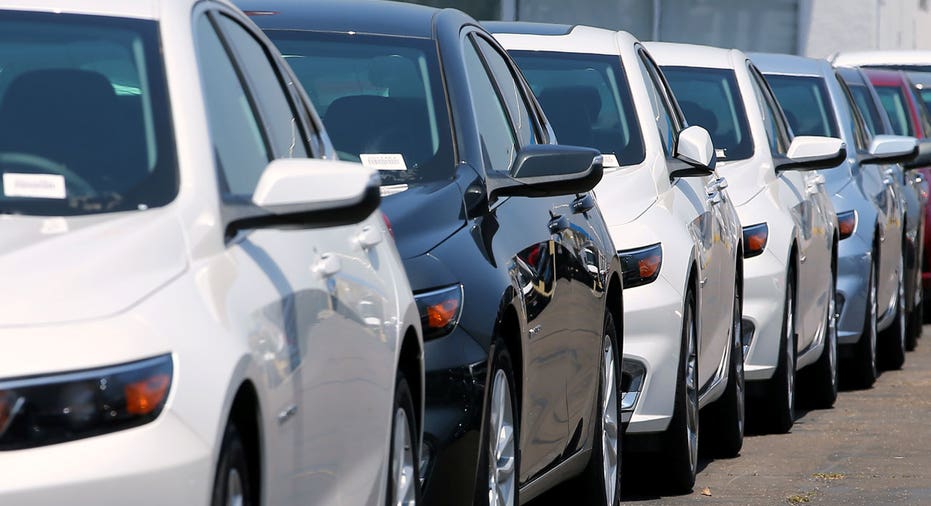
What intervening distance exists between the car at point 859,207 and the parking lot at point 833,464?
0.68 meters

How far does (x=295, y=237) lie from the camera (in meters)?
4.56

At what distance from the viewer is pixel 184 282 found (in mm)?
3725

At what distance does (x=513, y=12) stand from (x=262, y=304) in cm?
2628

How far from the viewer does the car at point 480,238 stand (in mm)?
5852

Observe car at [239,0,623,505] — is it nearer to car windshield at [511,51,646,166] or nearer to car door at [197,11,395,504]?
car door at [197,11,395,504]

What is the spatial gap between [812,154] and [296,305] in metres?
7.93

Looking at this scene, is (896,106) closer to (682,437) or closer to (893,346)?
(893,346)

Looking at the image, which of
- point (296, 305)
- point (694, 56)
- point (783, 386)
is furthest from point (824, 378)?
point (296, 305)

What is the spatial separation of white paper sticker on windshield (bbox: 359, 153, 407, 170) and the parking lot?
148 cm

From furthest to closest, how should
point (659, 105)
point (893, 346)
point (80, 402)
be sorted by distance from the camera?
point (893, 346) → point (659, 105) → point (80, 402)

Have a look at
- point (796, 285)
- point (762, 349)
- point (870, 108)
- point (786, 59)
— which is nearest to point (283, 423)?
point (762, 349)

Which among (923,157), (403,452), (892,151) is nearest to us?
(403,452)

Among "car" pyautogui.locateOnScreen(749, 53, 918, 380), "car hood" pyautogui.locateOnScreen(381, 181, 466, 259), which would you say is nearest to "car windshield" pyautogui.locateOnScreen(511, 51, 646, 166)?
"car hood" pyautogui.locateOnScreen(381, 181, 466, 259)

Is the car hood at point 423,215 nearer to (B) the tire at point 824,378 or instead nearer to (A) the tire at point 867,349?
(B) the tire at point 824,378
